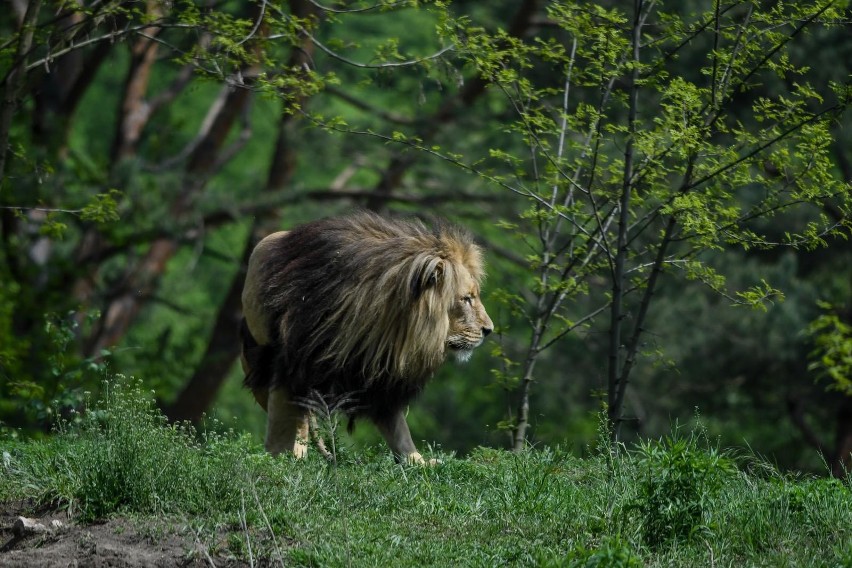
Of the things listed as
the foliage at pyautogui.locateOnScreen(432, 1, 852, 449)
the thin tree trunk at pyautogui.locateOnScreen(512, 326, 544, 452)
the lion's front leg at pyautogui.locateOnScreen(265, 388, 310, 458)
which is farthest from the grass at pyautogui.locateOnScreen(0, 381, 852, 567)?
the thin tree trunk at pyautogui.locateOnScreen(512, 326, 544, 452)

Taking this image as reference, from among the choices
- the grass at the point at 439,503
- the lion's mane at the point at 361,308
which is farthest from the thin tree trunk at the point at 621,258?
the grass at the point at 439,503

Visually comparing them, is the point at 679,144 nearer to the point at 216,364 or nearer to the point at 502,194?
the point at 502,194

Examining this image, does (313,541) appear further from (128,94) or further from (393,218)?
(128,94)

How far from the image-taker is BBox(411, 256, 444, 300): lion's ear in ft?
25.2

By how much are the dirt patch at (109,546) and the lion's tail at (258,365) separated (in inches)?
88.4

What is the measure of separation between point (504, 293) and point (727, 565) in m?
3.81

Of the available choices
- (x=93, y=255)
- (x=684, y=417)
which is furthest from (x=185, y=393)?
(x=684, y=417)

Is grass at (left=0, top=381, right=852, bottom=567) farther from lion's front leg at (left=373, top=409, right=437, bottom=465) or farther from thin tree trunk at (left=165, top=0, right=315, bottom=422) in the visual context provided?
thin tree trunk at (left=165, top=0, right=315, bottom=422)

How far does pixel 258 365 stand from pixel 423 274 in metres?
1.31

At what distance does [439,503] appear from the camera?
617 cm

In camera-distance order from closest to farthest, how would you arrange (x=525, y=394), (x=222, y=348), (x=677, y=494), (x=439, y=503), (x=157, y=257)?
(x=677, y=494), (x=439, y=503), (x=525, y=394), (x=222, y=348), (x=157, y=257)

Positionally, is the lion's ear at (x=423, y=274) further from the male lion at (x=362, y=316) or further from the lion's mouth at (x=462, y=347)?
the lion's mouth at (x=462, y=347)

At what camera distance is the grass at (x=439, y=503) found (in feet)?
17.8

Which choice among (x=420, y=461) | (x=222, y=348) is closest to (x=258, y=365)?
(x=420, y=461)
